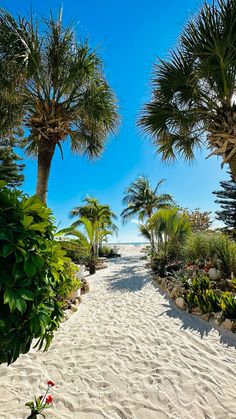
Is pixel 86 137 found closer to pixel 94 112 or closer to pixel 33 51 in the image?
pixel 94 112

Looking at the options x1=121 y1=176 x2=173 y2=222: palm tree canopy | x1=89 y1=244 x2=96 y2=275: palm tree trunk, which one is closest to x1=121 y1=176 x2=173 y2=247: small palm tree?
x1=121 y1=176 x2=173 y2=222: palm tree canopy

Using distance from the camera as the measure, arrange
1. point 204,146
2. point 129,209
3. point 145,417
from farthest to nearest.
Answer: point 129,209 < point 204,146 < point 145,417

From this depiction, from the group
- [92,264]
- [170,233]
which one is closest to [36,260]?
[170,233]

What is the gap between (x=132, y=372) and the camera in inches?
108

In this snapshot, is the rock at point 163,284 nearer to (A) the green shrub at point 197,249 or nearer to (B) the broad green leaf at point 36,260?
(A) the green shrub at point 197,249

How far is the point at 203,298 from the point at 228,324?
0.79 metres

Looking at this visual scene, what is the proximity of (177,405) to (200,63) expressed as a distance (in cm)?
611

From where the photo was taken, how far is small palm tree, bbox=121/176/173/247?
19.3 meters

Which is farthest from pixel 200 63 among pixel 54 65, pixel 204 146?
pixel 54 65

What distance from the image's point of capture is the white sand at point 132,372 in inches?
85.1

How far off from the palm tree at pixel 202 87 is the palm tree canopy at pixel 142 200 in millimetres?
12457

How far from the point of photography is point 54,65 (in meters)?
5.59

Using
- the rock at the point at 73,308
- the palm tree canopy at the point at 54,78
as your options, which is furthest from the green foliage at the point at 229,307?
the palm tree canopy at the point at 54,78

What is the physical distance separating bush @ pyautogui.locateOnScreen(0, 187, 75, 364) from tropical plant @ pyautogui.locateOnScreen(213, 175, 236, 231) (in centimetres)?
2612
